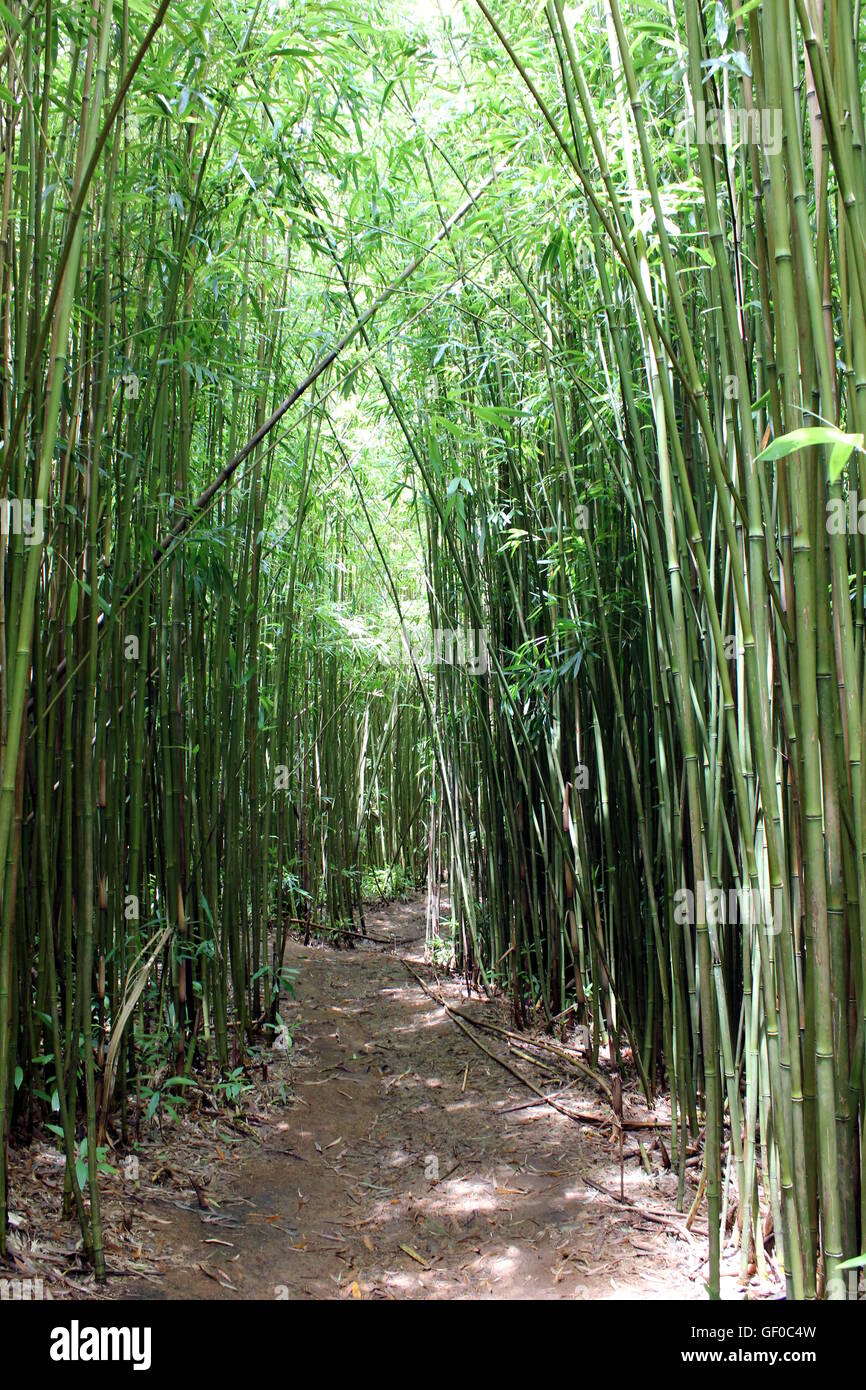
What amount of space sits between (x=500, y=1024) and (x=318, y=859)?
2.16 meters

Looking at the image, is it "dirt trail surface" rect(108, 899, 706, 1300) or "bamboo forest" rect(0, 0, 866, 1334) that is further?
"dirt trail surface" rect(108, 899, 706, 1300)

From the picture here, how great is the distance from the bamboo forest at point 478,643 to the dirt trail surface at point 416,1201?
0.01 metres

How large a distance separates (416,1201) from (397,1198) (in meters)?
0.05

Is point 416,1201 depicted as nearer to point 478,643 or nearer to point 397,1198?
point 397,1198

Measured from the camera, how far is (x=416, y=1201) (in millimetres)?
2043

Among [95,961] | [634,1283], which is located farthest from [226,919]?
[634,1283]

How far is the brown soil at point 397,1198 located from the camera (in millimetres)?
1662

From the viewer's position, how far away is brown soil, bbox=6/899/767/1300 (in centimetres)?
166

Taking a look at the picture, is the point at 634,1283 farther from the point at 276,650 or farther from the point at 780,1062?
the point at 276,650

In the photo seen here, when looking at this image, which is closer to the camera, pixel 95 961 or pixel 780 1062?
pixel 780 1062

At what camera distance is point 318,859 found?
5090 mm

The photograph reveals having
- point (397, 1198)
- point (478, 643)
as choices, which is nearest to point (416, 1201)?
point (397, 1198)

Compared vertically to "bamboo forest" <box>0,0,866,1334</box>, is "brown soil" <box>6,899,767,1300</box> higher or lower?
lower

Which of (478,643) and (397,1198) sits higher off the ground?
(478,643)
